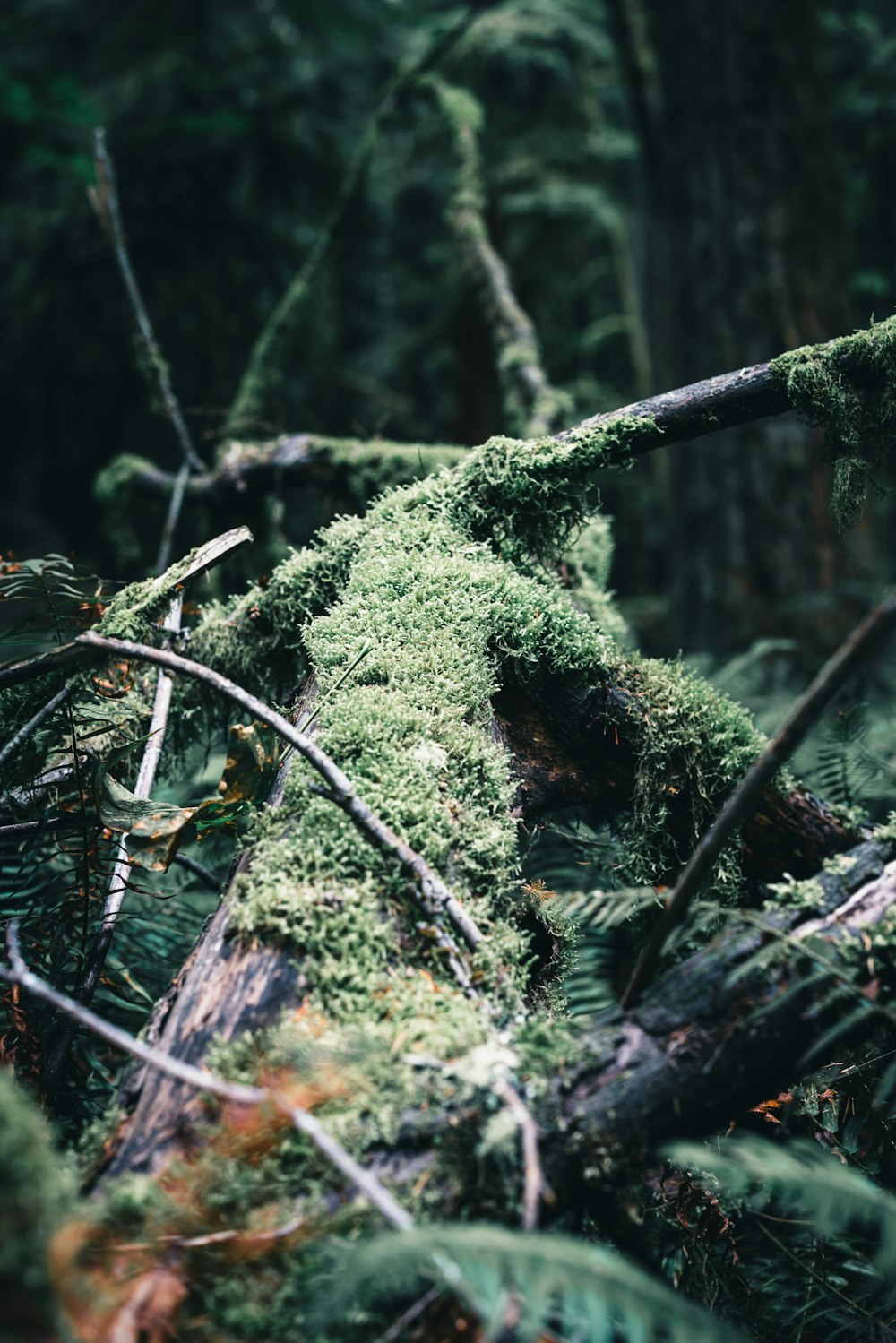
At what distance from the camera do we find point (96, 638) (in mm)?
1303

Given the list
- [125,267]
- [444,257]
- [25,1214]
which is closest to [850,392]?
[25,1214]

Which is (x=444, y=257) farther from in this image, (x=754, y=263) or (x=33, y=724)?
(x=33, y=724)

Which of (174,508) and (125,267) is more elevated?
(125,267)

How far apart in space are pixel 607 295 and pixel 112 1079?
10802 millimetres

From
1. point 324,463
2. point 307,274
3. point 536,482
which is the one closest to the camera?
point 536,482

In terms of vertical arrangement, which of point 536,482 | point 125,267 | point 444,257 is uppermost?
point 444,257

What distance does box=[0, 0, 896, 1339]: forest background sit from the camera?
4.21m

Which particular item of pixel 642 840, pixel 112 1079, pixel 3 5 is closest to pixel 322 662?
pixel 642 840

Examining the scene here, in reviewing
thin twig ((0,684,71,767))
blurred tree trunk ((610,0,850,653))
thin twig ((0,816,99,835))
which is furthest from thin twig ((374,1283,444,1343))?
blurred tree trunk ((610,0,850,653))

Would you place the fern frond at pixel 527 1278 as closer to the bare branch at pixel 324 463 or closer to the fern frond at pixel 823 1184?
the fern frond at pixel 823 1184

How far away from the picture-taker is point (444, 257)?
7.76m

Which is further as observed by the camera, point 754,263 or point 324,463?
point 754,263

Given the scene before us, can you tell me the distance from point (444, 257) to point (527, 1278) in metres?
8.43

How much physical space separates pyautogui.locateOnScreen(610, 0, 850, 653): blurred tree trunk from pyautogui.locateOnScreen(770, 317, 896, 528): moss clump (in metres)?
2.86
